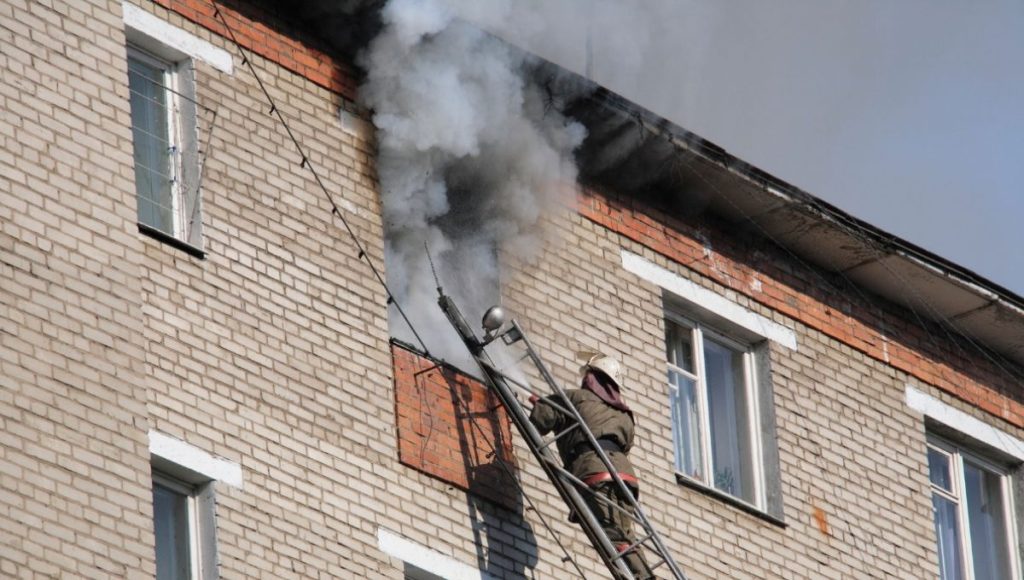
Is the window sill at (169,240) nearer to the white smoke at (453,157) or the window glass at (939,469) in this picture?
the white smoke at (453,157)

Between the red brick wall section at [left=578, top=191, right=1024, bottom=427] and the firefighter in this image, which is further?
the red brick wall section at [left=578, top=191, right=1024, bottom=427]

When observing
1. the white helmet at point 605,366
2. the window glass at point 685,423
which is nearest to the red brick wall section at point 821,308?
the window glass at point 685,423

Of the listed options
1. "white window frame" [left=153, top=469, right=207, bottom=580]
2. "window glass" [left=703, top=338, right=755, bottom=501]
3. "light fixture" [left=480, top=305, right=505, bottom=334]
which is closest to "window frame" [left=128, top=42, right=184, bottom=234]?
"white window frame" [left=153, top=469, right=207, bottom=580]

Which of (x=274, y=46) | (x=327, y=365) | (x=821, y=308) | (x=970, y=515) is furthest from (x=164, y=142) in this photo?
(x=970, y=515)

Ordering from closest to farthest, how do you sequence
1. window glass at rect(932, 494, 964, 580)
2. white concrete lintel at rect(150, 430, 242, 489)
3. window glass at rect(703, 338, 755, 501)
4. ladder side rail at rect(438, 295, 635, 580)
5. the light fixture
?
1. white concrete lintel at rect(150, 430, 242, 489)
2. ladder side rail at rect(438, 295, 635, 580)
3. the light fixture
4. window glass at rect(703, 338, 755, 501)
5. window glass at rect(932, 494, 964, 580)

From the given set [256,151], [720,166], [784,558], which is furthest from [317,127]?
[784,558]

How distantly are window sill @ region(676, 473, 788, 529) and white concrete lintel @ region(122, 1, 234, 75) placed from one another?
13.7 feet

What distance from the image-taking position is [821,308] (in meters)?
20.0

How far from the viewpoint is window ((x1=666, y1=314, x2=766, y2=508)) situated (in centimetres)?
1883

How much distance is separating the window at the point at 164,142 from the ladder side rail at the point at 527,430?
177cm

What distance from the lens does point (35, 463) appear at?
1398 cm

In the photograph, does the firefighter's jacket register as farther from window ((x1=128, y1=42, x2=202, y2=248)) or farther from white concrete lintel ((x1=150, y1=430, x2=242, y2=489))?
window ((x1=128, y1=42, x2=202, y2=248))

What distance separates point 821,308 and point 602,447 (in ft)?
12.2

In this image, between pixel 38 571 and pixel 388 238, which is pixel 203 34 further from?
pixel 38 571
